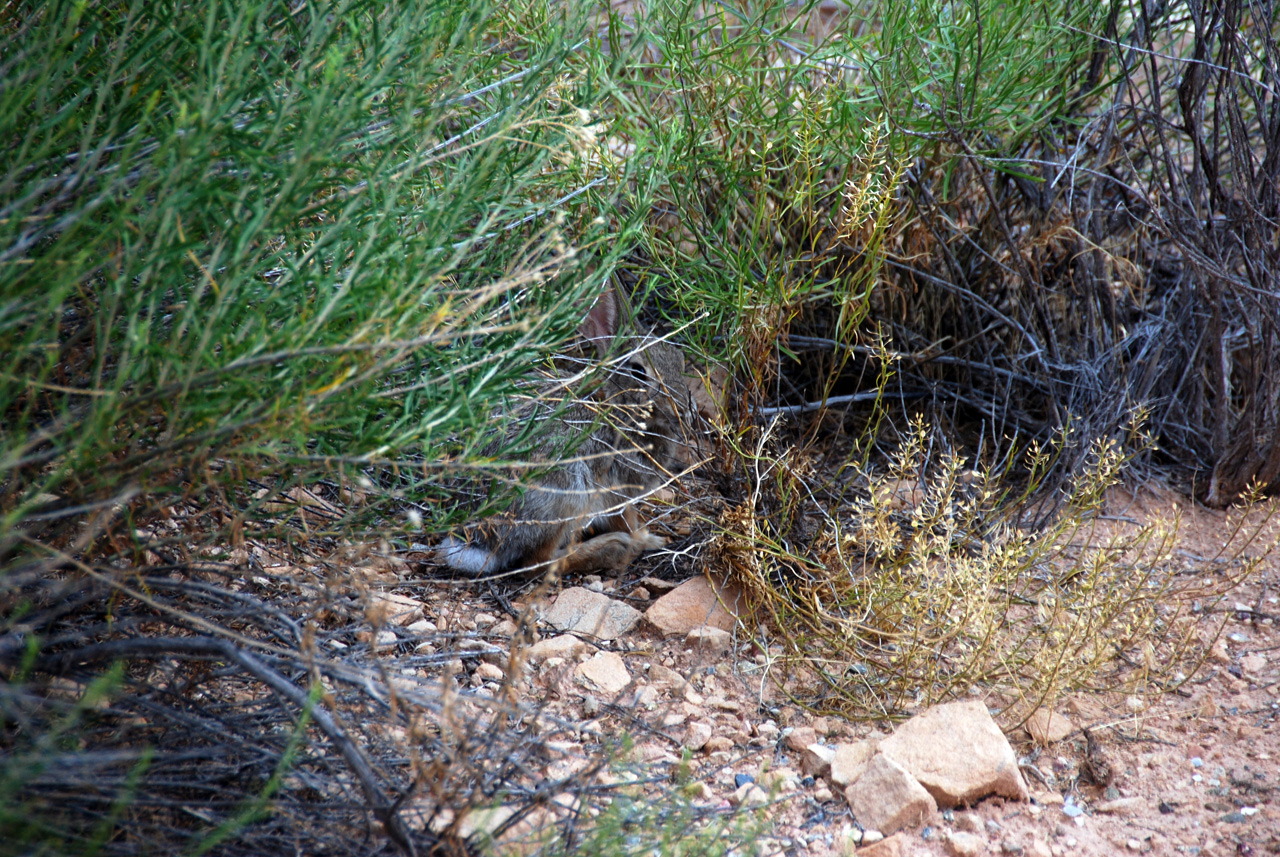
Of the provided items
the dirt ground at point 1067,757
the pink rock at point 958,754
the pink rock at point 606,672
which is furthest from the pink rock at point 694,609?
the pink rock at point 958,754

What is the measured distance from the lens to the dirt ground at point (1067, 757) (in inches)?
82.8

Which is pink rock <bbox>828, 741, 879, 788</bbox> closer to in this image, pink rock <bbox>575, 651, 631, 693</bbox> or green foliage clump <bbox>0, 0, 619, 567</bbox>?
pink rock <bbox>575, 651, 631, 693</bbox>

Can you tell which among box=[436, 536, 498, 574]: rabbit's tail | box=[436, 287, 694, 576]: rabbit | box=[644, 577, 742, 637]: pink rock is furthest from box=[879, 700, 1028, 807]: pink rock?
box=[436, 536, 498, 574]: rabbit's tail

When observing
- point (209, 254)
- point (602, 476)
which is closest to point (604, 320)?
point (602, 476)

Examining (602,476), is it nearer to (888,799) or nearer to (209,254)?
(888,799)

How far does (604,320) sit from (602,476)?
639mm

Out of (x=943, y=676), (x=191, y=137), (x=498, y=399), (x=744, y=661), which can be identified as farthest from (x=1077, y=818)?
(x=191, y=137)

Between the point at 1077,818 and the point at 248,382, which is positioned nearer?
the point at 248,382

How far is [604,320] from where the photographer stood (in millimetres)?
3375

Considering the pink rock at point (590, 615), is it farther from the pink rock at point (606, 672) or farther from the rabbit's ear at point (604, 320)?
the rabbit's ear at point (604, 320)

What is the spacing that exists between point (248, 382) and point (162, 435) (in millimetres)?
362

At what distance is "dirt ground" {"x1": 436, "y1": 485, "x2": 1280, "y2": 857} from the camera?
210cm

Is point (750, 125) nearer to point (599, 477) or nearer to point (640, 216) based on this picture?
point (640, 216)

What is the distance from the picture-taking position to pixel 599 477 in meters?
3.53
